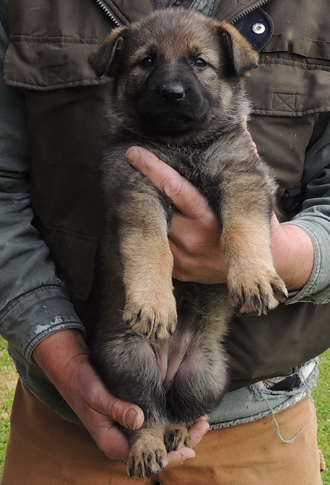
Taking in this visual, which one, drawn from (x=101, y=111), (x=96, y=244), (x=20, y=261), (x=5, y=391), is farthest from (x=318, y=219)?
(x=5, y=391)

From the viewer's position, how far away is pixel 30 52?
241 centimetres

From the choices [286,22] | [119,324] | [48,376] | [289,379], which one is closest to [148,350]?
[119,324]

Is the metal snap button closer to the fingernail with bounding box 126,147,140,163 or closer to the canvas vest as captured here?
the canvas vest

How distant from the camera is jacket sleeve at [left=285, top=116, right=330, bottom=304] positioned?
2.32 meters

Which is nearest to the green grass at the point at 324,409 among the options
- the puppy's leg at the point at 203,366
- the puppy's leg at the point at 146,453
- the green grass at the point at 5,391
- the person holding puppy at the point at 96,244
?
the person holding puppy at the point at 96,244

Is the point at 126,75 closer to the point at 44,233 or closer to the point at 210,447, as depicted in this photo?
the point at 44,233

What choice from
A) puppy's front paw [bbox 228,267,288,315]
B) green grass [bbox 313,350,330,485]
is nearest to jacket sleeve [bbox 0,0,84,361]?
puppy's front paw [bbox 228,267,288,315]

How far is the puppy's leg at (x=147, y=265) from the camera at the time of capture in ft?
6.73

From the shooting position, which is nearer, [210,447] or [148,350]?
[148,350]

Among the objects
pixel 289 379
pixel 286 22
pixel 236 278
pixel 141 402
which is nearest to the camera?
pixel 236 278

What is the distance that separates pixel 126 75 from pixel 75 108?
1.34 feet

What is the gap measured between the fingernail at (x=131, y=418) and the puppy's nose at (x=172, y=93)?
1358mm

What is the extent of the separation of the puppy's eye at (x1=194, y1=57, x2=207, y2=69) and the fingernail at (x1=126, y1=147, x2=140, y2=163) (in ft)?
2.00

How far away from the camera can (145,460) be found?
2.19 m
